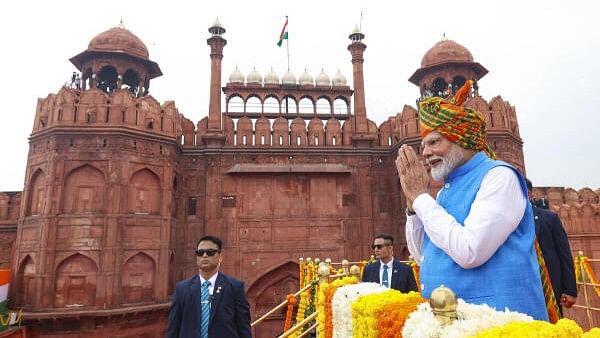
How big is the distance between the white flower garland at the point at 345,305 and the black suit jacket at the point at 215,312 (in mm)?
883

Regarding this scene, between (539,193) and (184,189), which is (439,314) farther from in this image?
(539,193)

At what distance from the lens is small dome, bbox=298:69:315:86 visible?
1644cm

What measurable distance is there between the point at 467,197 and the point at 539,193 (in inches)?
676

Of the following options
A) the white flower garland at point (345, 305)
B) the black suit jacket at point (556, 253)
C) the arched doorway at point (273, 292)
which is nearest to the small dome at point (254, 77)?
the arched doorway at point (273, 292)

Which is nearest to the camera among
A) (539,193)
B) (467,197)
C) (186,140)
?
(467,197)

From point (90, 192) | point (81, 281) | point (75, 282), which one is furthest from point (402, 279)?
point (90, 192)

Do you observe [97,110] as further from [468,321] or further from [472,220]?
[468,321]

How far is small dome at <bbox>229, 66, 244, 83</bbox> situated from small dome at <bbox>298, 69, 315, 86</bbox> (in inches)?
104

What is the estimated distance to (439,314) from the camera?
1.21 meters

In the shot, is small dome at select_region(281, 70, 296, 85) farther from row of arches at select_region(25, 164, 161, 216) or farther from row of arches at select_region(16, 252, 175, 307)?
row of arches at select_region(16, 252, 175, 307)

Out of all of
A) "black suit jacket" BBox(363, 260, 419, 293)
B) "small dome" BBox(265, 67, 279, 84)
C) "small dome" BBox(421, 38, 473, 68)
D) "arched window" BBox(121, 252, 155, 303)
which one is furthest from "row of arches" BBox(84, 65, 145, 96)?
"black suit jacket" BBox(363, 260, 419, 293)

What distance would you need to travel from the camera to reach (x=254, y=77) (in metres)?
16.2

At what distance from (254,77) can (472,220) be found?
15705mm

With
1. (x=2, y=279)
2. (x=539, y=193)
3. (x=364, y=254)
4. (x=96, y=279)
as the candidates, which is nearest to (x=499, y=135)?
(x=539, y=193)
